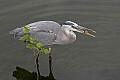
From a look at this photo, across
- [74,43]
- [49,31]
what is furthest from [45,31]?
[74,43]

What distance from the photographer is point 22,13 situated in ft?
29.1

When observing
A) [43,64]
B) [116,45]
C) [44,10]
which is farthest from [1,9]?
[116,45]

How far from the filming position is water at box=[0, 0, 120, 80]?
23.2 feet

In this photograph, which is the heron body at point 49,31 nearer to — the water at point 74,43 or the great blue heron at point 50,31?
the great blue heron at point 50,31

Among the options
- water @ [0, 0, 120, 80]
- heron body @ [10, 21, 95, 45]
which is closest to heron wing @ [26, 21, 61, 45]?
heron body @ [10, 21, 95, 45]

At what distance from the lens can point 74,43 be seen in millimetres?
7785

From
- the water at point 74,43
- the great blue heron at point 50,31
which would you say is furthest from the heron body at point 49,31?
the water at point 74,43

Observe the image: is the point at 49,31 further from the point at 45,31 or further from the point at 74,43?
the point at 74,43

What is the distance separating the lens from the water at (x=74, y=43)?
707 cm

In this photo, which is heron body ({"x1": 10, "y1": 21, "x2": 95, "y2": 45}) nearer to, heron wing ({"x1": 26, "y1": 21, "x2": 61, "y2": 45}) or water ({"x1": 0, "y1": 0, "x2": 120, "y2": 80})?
heron wing ({"x1": 26, "y1": 21, "x2": 61, "y2": 45})

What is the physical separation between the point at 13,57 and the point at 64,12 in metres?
2.09

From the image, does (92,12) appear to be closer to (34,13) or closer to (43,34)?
(34,13)

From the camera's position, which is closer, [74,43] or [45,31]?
[45,31]

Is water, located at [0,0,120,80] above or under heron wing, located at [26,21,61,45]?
under
